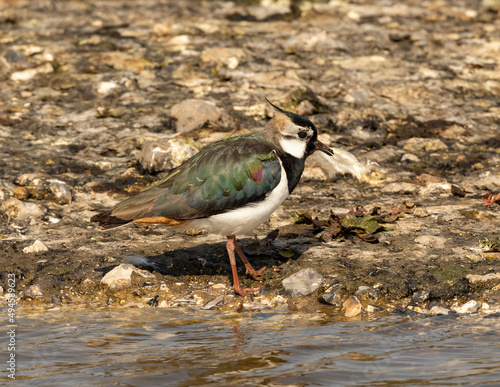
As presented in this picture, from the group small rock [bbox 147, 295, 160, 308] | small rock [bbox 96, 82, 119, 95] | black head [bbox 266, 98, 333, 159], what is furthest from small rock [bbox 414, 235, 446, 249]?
small rock [bbox 96, 82, 119, 95]

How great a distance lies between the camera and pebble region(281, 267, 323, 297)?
7.18 m

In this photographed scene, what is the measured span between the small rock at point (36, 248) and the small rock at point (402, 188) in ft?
14.4

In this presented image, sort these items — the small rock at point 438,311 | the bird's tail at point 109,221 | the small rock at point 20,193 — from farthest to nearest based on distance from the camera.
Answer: the small rock at point 20,193 < the bird's tail at point 109,221 < the small rock at point 438,311

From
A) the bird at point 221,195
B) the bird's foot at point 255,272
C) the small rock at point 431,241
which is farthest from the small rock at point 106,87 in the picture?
the small rock at point 431,241

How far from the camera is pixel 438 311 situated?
22.1ft

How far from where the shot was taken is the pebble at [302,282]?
23.6ft

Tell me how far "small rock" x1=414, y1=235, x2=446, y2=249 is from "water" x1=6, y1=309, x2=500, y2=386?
54.4 inches

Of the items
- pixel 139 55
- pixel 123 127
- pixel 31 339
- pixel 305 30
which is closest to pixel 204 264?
pixel 31 339

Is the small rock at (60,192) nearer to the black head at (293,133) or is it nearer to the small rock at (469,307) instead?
the black head at (293,133)

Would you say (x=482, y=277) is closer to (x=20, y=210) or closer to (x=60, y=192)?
(x=60, y=192)

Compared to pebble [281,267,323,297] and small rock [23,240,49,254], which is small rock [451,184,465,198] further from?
small rock [23,240,49,254]

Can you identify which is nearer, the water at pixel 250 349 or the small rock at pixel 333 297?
the water at pixel 250 349

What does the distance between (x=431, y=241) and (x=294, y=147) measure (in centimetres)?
182

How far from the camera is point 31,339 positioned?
247 inches
